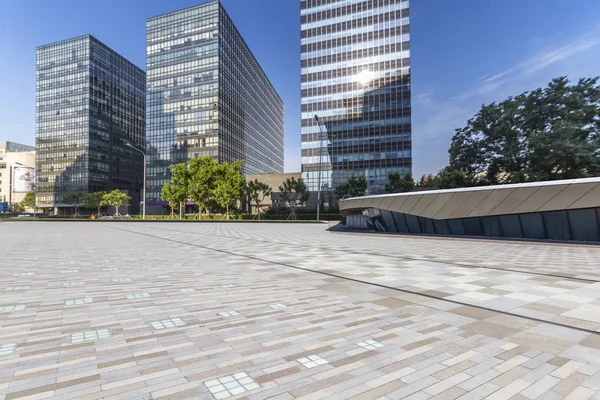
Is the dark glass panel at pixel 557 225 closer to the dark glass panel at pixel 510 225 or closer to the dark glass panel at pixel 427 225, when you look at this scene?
the dark glass panel at pixel 510 225

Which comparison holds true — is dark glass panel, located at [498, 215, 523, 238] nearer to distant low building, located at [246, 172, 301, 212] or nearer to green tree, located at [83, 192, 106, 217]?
distant low building, located at [246, 172, 301, 212]

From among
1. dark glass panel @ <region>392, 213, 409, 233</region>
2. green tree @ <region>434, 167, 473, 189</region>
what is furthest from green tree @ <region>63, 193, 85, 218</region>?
green tree @ <region>434, 167, 473, 189</region>

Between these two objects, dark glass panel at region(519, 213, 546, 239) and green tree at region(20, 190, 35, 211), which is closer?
dark glass panel at region(519, 213, 546, 239)

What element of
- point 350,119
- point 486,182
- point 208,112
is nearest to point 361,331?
point 486,182

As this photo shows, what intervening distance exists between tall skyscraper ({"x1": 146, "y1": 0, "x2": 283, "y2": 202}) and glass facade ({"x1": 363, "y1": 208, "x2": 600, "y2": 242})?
74.1 meters

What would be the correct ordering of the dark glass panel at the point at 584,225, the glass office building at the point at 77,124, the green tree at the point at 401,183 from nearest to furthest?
the dark glass panel at the point at 584,225, the green tree at the point at 401,183, the glass office building at the point at 77,124

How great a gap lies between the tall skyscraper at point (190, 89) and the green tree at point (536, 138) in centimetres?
6870

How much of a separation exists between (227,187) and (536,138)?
4210cm

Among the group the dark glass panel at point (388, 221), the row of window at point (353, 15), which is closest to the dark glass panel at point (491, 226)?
the dark glass panel at point (388, 221)

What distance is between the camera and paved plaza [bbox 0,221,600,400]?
10.3 feet

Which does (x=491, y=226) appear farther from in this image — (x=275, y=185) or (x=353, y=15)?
(x=353, y=15)

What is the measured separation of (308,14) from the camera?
77.0m

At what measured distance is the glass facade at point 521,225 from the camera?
686 inches

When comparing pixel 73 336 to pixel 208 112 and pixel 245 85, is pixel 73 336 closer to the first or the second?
pixel 208 112
